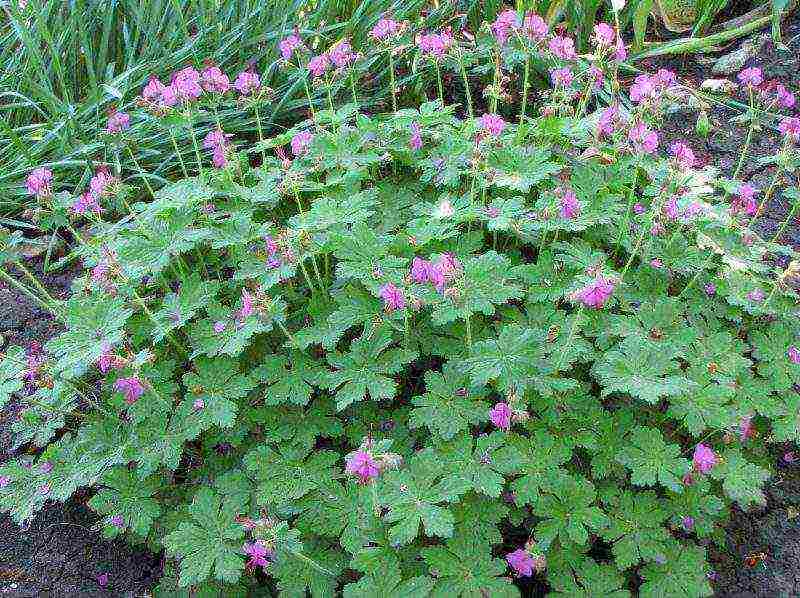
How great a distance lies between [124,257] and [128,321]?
194 millimetres

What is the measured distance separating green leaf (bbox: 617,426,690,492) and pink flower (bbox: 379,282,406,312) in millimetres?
647

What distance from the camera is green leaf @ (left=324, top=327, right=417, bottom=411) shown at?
1764mm

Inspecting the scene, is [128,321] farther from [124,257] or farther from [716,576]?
[716,576]

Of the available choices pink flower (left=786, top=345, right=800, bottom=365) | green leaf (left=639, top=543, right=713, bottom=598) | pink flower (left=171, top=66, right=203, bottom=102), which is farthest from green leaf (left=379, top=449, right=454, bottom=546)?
pink flower (left=171, top=66, right=203, bottom=102)

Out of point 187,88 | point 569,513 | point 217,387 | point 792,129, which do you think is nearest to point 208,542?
point 217,387

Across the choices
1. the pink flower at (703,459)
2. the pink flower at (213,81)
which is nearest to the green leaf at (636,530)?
the pink flower at (703,459)

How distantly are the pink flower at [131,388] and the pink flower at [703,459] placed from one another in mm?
1388

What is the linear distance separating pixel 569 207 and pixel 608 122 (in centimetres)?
41

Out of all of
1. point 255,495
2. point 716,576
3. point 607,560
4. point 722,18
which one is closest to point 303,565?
point 255,495

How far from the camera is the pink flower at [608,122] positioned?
7.22ft

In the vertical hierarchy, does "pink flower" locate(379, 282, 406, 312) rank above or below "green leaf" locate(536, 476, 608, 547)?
above

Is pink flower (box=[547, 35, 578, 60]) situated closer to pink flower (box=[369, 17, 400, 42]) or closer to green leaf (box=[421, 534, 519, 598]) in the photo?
pink flower (box=[369, 17, 400, 42])

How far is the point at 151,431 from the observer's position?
6.13ft

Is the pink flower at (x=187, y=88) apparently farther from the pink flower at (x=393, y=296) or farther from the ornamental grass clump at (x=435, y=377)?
the pink flower at (x=393, y=296)
